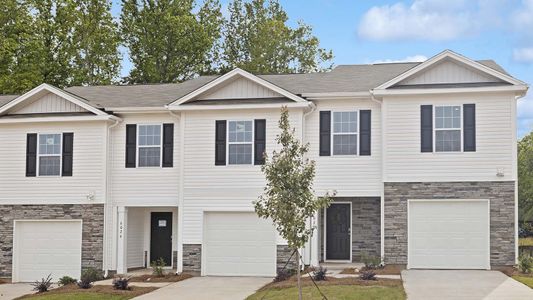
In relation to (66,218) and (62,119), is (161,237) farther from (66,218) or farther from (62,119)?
(62,119)

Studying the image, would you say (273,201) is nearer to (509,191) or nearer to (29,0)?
(509,191)

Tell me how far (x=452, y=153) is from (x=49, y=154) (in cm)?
1352

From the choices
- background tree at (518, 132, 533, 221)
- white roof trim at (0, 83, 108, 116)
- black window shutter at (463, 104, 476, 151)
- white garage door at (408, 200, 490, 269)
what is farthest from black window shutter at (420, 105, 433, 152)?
background tree at (518, 132, 533, 221)

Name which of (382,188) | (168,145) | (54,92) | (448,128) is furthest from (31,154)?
(448,128)

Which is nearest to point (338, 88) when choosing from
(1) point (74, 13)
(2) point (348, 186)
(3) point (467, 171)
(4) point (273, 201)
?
(2) point (348, 186)

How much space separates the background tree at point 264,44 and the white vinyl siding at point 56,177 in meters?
21.1

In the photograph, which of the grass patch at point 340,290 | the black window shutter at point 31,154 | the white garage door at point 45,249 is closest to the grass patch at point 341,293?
the grass patch at point 340,290

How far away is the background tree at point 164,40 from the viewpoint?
45219mm

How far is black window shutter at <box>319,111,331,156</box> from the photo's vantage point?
24.1 meters

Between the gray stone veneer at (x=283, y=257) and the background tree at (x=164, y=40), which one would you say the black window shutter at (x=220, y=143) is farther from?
the background tree at (x=164, y=40)

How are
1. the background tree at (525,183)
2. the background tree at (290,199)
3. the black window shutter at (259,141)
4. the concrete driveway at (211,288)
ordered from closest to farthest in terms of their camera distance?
1. the background tree at (290,199)
2. the concrete driveway at (211,288)
3. the black window shutter at (259,141)
4. the background tree at (525,183)

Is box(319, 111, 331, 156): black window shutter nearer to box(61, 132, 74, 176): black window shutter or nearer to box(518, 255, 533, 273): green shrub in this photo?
box(518, 255, 533, 273): green shrub

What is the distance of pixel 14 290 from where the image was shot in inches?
922

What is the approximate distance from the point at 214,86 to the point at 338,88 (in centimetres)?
406
